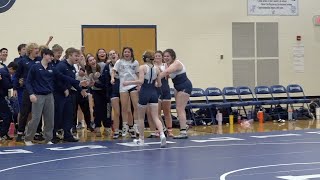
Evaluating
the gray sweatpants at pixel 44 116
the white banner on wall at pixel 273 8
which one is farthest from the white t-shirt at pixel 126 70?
the white banner on wall at pixel 273 8

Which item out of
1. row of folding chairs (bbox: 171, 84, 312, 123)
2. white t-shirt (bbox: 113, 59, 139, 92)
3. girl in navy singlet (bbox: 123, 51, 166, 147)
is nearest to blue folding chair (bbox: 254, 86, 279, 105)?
row of folding chairs (bbox: 171, 84, 312, 123)

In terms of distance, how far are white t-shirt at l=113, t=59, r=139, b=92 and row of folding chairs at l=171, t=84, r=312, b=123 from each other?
10.5ft

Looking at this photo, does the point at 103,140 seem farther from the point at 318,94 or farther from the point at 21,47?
the point at 318,94

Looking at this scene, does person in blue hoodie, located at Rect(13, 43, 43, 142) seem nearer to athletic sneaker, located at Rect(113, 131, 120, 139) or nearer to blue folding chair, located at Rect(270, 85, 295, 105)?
athletic sneaker, located at Rect(113, 131, 120, 139)

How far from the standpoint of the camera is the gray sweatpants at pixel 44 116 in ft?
36.1

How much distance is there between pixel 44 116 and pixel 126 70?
1889 millimetres

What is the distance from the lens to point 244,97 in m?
17.5

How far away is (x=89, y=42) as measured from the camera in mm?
16188

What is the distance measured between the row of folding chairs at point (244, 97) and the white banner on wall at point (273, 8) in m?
2.30

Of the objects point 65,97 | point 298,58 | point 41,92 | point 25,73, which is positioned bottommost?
point 65,97

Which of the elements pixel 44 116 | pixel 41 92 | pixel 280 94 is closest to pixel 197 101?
pixel 280 94

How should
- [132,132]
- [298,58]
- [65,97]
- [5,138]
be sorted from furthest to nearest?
1. [298,58]
2. [132,132]
3. [5,138]
4. [65,97]

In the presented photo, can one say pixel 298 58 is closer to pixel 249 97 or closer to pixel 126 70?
pixel 249 97

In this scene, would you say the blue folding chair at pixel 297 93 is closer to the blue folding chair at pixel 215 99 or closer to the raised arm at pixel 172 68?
the blue folding chair at pixel 215 99
